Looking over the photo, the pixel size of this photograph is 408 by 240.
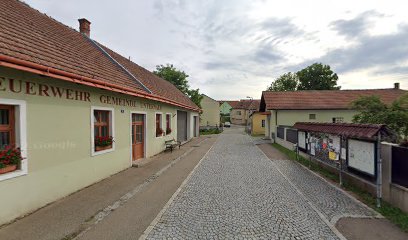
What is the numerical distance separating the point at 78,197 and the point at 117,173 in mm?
2625

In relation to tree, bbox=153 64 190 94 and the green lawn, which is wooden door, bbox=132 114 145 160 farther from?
tree, bbox=153 64 190 94

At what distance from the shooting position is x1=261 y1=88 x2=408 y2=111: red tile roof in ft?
68.9

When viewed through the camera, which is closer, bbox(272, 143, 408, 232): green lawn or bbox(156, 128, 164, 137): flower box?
bbox(272, 143, 408, 232): green lawn

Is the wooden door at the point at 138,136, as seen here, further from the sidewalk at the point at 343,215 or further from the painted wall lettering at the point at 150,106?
the sidewalk at the point at 343,215

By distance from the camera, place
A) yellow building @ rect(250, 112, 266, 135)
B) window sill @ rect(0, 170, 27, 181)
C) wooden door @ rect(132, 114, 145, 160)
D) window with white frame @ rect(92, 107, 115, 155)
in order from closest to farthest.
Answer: window sill @ rect(0, 170, 27, 181), window with white frame @ rect(92, 107, 115, 155), wooden door @ rect(132, 114, 145, 160), yellow building @ rect(250, 112, 266, 135)

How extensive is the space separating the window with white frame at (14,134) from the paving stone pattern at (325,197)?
6691 mm

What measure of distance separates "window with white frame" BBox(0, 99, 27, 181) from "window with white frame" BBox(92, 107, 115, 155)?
2.45 metres

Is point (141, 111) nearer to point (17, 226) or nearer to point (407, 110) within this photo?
point (17, 226)

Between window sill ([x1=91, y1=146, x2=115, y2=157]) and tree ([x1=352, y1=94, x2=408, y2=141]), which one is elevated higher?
tree ([x1=352, y1=94, x2=408, y2=141])

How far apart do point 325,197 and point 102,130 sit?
24.3ft

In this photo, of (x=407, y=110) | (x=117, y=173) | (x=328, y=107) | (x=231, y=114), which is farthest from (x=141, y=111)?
(x=231, y=114)

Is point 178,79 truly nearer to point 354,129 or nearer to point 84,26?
point 84,26

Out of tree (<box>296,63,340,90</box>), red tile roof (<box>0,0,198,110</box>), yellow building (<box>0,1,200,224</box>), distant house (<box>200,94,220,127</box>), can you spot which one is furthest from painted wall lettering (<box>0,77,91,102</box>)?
tree (<box>296,63,340,90</box>)

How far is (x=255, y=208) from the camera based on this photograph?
5.39 meters
